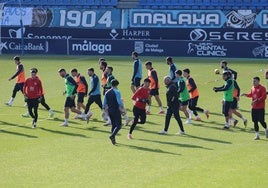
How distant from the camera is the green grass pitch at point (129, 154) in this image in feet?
59.0

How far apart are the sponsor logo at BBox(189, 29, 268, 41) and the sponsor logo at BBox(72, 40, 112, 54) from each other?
6989mm

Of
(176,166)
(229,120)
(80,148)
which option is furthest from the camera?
(229,120)

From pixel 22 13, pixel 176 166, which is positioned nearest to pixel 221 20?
pixel 22 13

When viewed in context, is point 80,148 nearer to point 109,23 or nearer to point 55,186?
point 55,186

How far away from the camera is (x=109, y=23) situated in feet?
197

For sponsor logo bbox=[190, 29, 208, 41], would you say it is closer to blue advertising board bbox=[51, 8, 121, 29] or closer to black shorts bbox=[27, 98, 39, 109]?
blue advertising board bbox=[51, 8, 121, 29]

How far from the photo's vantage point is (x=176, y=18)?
59.1 metres

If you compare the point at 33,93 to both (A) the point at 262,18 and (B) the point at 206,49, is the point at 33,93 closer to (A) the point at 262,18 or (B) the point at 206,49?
(B) the point at 206,49

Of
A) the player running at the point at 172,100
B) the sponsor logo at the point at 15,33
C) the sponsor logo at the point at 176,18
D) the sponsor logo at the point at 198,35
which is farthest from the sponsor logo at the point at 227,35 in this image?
the player running at the point at 172,100

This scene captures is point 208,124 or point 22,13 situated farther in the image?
point 22,13

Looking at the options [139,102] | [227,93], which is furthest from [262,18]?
[139,102]

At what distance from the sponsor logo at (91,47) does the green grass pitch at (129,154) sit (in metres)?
22.1

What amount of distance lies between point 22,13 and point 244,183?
45966 mm

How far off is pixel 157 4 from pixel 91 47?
1009 cm
